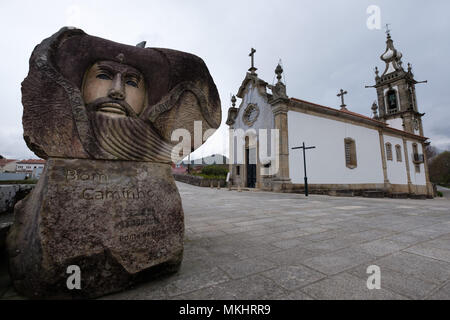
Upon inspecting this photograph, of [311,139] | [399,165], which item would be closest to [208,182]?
[311,139]

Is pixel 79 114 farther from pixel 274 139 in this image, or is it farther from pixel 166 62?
pixel 274 139

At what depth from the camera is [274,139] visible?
13.9m

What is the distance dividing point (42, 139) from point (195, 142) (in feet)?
4.03

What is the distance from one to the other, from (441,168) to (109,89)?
61199mm

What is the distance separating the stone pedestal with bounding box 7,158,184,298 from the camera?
1.32 meters

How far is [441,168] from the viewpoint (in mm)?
42156

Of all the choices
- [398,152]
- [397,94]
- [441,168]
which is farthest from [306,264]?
[441,168]

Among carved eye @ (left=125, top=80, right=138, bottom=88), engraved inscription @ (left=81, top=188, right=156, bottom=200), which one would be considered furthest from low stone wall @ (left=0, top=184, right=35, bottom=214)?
carved eye @ (left=125, top=80, right=138, bottom=88)

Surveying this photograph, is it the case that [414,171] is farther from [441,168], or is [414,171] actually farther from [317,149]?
[441,168]

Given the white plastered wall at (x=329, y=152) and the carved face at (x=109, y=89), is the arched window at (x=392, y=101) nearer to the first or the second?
the white plastered wall at (x=329, y=152)

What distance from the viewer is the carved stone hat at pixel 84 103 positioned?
5.07 feet

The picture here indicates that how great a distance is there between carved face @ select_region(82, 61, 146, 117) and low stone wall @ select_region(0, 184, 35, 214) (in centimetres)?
167

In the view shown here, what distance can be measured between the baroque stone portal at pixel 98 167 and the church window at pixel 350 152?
17472mm

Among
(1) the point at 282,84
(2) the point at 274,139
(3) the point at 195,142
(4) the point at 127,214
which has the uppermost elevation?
(1) the point at 282,84
